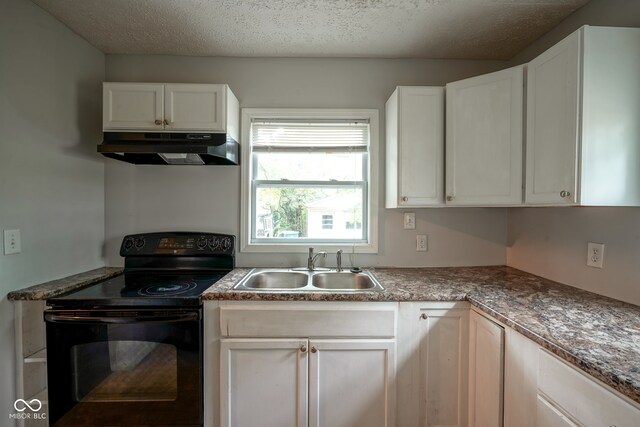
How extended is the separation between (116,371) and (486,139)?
7.80 feet

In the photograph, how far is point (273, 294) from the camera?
1.46m

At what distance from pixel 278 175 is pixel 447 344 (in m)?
1.56

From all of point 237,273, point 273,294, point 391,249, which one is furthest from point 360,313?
point 237,273

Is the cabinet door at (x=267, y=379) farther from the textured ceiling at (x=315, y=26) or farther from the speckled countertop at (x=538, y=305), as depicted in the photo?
the textured ceiling at (x=315, y=26)

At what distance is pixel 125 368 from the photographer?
1.41m

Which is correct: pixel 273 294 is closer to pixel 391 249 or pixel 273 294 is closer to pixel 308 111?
pixel 391 249

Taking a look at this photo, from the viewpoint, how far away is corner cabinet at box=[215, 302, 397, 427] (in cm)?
145

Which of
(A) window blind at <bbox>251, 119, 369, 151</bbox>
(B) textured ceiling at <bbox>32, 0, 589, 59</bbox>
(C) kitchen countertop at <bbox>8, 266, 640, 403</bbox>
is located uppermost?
(B) textured ceiling at <bbox>32, 0, 589, 59</bbox>

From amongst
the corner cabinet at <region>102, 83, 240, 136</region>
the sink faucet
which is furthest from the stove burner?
the corner cabinet at <region>102, 83, 240, 136</region>

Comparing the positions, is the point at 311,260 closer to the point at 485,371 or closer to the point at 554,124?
the point at 485,371

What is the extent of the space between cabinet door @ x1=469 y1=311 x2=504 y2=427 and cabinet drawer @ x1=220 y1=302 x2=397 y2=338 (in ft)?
1.40

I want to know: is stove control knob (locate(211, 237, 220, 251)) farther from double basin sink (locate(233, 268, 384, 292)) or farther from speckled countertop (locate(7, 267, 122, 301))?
speckled countertop (locate(7, 267, 122, 301))

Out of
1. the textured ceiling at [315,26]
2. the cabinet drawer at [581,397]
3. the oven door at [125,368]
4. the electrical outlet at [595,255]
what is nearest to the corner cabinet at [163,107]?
the textured ceiling at [315,26]

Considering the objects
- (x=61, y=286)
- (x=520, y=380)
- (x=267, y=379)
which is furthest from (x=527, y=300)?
(x=61, y=286)
